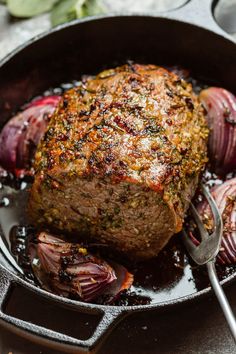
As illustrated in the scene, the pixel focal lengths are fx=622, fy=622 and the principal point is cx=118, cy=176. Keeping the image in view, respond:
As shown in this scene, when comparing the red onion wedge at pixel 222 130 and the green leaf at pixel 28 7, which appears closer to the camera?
the red onion wedge at pixel 222 130

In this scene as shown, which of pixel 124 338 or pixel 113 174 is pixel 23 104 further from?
pixel 124 338

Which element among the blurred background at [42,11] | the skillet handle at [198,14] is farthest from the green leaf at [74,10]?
the skillet handle at [198,14]

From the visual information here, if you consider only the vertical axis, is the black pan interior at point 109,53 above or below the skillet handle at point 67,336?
above

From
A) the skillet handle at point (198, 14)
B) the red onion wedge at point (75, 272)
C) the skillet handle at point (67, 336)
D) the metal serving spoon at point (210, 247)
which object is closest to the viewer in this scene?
the skillet handle at point (67, 336)

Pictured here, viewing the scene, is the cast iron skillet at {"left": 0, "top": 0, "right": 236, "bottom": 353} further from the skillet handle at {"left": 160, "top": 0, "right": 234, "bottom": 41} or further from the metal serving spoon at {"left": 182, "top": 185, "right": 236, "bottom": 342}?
the metal serving spoon at {"left": 182, "top": 185, "right": 236, "bottom": 342}

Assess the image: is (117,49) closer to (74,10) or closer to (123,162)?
(74,10)

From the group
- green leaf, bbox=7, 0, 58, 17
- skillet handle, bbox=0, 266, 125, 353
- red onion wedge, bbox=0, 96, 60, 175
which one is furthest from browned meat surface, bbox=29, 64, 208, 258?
green leaf, bbox=7, 0, 58, 17

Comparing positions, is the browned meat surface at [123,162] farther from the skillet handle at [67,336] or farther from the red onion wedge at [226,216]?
the skillet handle at [67,336]
